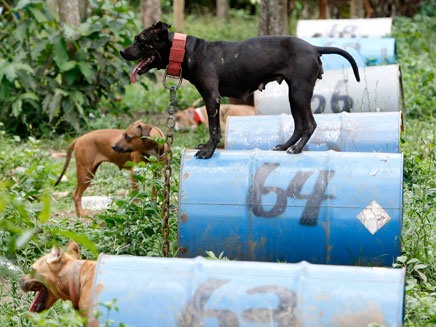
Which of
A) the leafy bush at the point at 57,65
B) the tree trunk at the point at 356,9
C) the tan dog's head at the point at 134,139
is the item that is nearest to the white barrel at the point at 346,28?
the tree trunk at the point at 356,9

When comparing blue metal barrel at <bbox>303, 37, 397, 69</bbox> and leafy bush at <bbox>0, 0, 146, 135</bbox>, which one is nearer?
leafy bush at <bbox>0, 0, 146, 135</bbox>

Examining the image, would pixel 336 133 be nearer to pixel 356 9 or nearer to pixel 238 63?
pixel 238 63

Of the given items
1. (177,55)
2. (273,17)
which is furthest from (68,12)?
(177,55)

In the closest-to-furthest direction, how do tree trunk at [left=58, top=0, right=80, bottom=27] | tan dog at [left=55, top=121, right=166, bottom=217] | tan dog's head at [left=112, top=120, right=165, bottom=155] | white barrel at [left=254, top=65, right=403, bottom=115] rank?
tan dog's head at [left=112, top=120, right=165, bottom=155] < tan dog at [left=55, top=121, right=166, bottom=217] < white barrel at [left=254, top=65, right=403, bottom=115] < tree trunk at [left=58, top=0, right=80, bottom=27]

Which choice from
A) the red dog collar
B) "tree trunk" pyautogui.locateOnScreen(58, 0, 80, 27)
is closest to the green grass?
the red dog collar

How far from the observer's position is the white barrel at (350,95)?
853 centimetres

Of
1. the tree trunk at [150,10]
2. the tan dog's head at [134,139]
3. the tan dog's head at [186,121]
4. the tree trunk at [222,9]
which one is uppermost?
the tree trunk at [222,9]

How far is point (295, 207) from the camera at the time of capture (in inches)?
196

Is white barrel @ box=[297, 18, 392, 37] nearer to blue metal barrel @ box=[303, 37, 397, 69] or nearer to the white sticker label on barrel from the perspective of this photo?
blue metal barrel @ box=[303, 37, 397, 69]

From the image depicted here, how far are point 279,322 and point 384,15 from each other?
1778 centimetres

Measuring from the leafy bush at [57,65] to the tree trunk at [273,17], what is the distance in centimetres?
338

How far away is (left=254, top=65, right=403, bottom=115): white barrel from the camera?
853 cm

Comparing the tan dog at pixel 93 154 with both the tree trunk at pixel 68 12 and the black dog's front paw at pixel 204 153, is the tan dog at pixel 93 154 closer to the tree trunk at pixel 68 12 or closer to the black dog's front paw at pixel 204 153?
the black dog's front paw at pixel 204 153

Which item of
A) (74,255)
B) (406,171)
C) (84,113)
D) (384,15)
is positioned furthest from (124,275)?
(384,15)
